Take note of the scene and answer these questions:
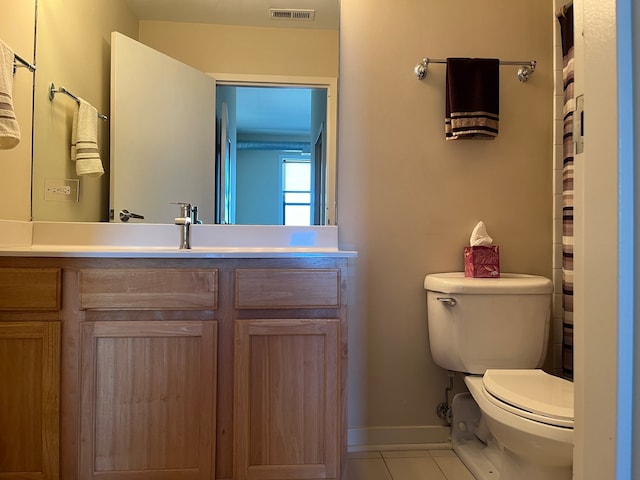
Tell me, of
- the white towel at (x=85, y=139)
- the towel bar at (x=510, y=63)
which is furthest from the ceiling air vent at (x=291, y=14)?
the white towel at (x=85, y=139)

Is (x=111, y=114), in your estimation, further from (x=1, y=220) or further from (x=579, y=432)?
(x=579, y=432)

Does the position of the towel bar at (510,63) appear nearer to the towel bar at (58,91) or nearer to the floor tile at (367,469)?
the towel bar at (58,91)

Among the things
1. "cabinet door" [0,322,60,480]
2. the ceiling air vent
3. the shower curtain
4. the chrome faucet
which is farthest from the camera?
the ceiling air vent

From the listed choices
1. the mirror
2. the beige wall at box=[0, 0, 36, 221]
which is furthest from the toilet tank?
the beige wall at box=[0, 0, 36, 221]

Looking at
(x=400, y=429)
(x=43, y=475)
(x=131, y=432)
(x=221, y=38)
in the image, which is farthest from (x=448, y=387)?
(x=221, y=38)

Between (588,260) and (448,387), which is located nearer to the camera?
(588,260)

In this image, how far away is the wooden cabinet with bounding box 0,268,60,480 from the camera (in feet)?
4.25

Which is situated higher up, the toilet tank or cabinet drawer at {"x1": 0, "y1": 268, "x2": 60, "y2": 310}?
cabinet drawer at {"x1": 0, "y1": 268, "x2": 60, "y2": 310}

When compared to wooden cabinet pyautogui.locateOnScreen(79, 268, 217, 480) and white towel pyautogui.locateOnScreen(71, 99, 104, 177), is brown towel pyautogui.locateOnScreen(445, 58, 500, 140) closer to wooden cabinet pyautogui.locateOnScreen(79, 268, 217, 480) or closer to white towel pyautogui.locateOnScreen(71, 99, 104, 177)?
wooden cabinet pyautogui.locateOnScreen(79, 268, 217, 480)

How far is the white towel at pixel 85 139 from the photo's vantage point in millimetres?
1719

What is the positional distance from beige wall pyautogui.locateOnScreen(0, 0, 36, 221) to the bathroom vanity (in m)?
0.36

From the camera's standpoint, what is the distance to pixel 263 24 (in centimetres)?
183

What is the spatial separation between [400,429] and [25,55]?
212cm

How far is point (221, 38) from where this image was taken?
5.95 feet
